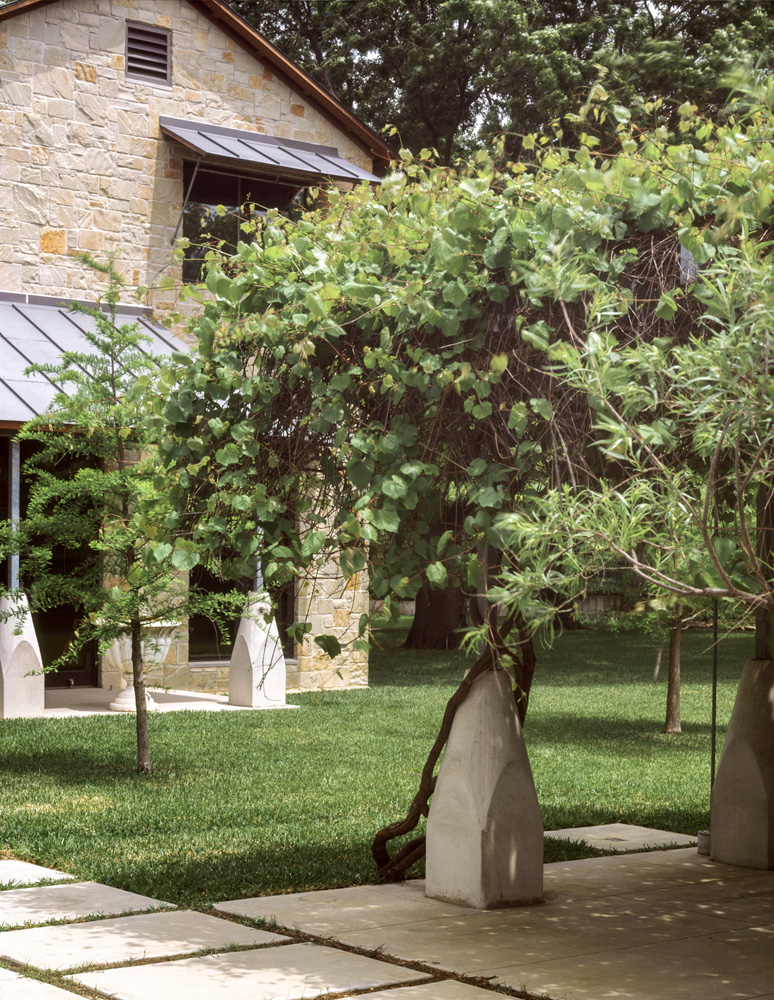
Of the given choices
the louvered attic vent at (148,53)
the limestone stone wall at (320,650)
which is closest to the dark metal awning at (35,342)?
the louvered attic vent at (148,53)

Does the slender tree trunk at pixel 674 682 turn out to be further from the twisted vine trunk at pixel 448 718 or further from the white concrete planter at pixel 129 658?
the twisted vine trunk at pixel 448 718

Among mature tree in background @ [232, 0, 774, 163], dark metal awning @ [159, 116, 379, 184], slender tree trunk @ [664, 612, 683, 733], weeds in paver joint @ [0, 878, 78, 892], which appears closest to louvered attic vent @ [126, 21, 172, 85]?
dark metal awning @ [159, 116, 379, 184]

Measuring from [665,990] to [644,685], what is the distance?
1537 cm

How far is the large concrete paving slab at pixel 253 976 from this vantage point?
17.9 feet

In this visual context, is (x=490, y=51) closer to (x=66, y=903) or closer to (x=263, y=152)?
(x=263, y=152)

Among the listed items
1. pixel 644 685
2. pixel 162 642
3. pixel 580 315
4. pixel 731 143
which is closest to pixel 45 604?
pixel 162 642

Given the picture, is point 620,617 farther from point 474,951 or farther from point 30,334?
point 474,951

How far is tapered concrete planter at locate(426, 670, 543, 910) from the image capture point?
6852 millimetres

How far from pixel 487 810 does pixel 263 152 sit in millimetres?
13695

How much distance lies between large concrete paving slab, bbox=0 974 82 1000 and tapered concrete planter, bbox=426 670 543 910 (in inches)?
87.8

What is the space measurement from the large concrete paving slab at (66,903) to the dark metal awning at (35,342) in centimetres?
850

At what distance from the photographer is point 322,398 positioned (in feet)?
20.5

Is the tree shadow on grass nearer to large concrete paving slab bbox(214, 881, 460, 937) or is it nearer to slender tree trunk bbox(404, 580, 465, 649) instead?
large concrete paving slab bbox(214, 881, 460, 937)

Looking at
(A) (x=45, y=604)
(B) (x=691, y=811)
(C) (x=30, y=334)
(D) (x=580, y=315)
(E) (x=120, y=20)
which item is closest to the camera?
(D) (x=580, y=315)
